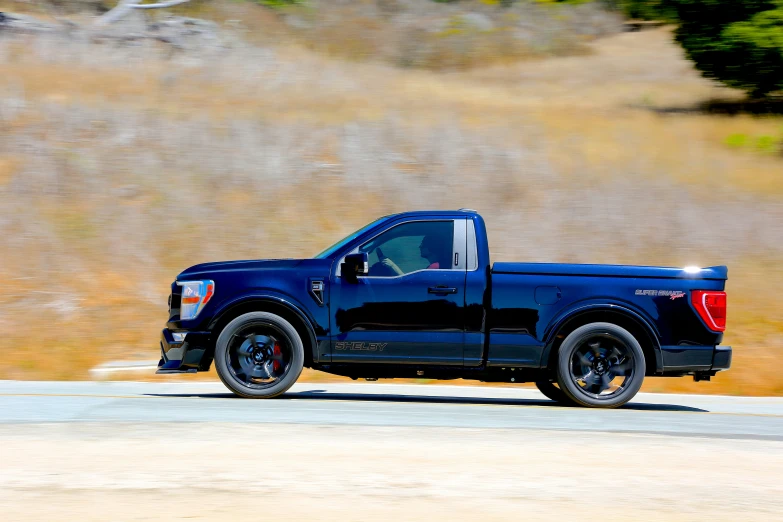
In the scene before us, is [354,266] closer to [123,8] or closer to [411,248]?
[411,248]

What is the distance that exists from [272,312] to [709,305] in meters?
4.23

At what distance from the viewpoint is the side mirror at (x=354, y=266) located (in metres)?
9.73

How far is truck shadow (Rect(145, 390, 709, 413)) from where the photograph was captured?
10484mm

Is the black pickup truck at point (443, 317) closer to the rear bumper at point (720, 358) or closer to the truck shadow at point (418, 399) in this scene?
the rear bumper at point (720, 358)

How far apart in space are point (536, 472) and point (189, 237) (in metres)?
14.3

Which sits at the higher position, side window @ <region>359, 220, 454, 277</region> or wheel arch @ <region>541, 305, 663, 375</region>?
side window @ <region>359, 220, 454, 277</region>

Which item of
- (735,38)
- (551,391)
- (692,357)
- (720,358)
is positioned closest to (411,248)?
(551,391)

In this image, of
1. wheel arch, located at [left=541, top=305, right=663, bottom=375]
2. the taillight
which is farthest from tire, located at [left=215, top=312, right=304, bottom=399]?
the taillight

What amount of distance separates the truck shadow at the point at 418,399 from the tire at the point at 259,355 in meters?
0.29

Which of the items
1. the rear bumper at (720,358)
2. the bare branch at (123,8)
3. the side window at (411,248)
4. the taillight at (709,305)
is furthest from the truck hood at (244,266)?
the bare branch at (123,8)

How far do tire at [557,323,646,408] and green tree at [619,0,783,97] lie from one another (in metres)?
22.0

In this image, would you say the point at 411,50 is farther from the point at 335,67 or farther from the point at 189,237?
the point at 189,237

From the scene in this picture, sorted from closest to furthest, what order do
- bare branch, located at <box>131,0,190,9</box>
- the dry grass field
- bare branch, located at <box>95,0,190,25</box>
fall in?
the dry grass field → bare branch, located at <box>95,0,190,25</box> → bare branch, located at <box>131,0,190,9</box>

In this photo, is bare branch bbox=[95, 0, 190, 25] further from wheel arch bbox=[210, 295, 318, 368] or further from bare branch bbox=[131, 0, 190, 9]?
wheel arch bbox=[210, 295, 318, 368]
